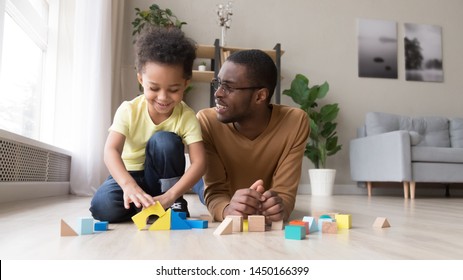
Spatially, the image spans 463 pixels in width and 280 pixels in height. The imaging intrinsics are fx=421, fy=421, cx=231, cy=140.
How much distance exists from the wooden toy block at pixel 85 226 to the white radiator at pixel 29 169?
4.49 feet

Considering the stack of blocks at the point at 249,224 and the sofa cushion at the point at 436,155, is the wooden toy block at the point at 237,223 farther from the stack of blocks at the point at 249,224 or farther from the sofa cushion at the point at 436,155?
the sofa cushion at the point at 436,155

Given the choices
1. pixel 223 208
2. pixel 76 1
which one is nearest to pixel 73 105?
pixel 76 1

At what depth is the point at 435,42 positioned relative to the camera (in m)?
5.21

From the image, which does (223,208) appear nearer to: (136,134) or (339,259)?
(136,134)

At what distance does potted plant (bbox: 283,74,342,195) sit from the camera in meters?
4.39

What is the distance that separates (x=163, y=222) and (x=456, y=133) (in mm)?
4383

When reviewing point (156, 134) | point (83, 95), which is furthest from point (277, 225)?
point (83, 95)

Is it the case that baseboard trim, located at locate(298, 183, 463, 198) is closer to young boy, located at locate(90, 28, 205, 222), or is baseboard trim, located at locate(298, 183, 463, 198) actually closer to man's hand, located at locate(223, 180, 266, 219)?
young boy, located at locate(90, 28, 205, 222)

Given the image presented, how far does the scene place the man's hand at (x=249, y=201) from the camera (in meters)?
1.31

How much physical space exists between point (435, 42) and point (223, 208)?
4761mm

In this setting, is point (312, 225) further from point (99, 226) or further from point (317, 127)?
point (317, 127)

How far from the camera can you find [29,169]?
109 inches
